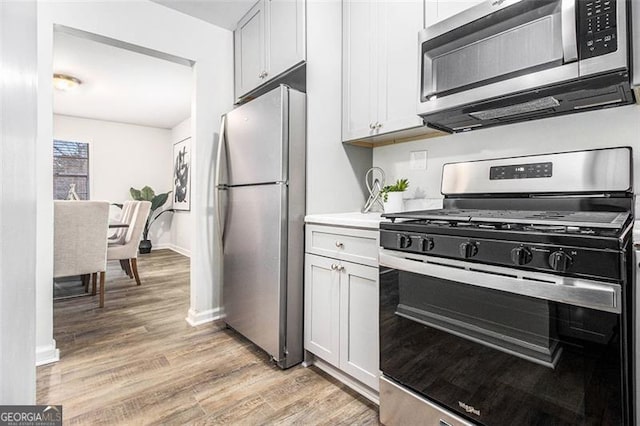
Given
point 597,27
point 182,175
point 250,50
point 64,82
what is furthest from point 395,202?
point 182,175

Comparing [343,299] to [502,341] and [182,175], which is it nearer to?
[502,341]

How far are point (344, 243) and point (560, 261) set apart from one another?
38.1 inches

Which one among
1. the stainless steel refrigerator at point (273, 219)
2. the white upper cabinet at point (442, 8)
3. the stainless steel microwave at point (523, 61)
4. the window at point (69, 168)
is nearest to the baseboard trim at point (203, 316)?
A: the stainless steel refrigerator at point (273, 219)

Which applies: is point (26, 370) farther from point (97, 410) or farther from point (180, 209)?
point (180, 209)

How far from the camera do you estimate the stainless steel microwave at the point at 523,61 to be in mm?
1168

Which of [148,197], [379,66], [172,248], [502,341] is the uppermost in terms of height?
[379,66]

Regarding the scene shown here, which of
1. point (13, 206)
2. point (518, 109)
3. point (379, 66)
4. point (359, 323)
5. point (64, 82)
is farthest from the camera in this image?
point (64, 82)

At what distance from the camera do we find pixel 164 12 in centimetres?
252

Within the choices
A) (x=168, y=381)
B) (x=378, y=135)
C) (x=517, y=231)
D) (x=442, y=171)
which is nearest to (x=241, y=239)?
(x=168, y=381)

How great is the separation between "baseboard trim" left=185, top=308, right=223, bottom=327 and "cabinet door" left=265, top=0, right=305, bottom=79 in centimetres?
191

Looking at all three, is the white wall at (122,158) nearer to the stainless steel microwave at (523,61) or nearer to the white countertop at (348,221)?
the white countertop at (348,221)

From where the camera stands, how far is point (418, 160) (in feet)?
6.87

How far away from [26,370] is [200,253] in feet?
7.34

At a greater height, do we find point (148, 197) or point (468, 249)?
point (148, 197)
